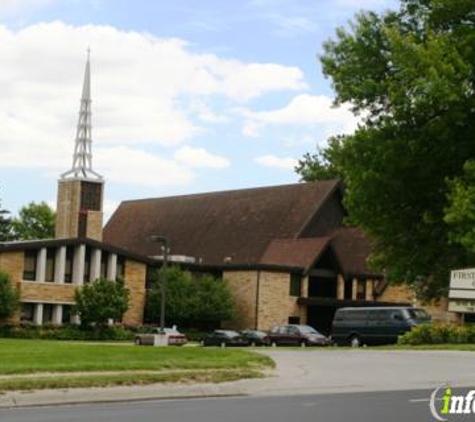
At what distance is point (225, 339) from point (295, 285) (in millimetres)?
11715

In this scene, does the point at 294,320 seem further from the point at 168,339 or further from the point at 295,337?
the point at 168,339

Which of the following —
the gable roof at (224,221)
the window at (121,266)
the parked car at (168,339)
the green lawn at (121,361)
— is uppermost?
the gable roof at (224,221)

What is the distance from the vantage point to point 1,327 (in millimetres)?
54750

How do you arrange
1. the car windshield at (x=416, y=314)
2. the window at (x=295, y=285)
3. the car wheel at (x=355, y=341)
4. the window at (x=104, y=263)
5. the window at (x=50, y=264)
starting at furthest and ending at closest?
the window at (x=295, y=285) → the window at (x=104, y=263) → the window at (x=50, y=264) → the car wheel at (x=355, y=341) → the car windshield at (x=416, y=314)

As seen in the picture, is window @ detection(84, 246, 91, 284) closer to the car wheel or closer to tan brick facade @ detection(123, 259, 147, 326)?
tan brick facade @ detection(123, 259, 147, 326)

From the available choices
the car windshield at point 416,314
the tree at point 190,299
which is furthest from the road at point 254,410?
the tree at point 190,299

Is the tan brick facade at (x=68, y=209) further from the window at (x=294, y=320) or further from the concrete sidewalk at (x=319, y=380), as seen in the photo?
the concrete sidewalk at (x=319, y=380)

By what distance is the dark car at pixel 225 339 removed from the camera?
53.7 meters

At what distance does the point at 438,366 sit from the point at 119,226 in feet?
200

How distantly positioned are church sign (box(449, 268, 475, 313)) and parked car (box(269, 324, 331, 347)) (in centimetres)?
3242

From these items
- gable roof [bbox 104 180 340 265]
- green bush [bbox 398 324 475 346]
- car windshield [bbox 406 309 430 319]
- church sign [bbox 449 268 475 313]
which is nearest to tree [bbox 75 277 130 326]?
gable roof [bbox 104 180 340 265]

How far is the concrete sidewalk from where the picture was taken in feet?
56.9

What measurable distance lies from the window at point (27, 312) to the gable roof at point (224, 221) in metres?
15.6

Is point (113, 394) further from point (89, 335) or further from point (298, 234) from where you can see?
point (298, 234)
